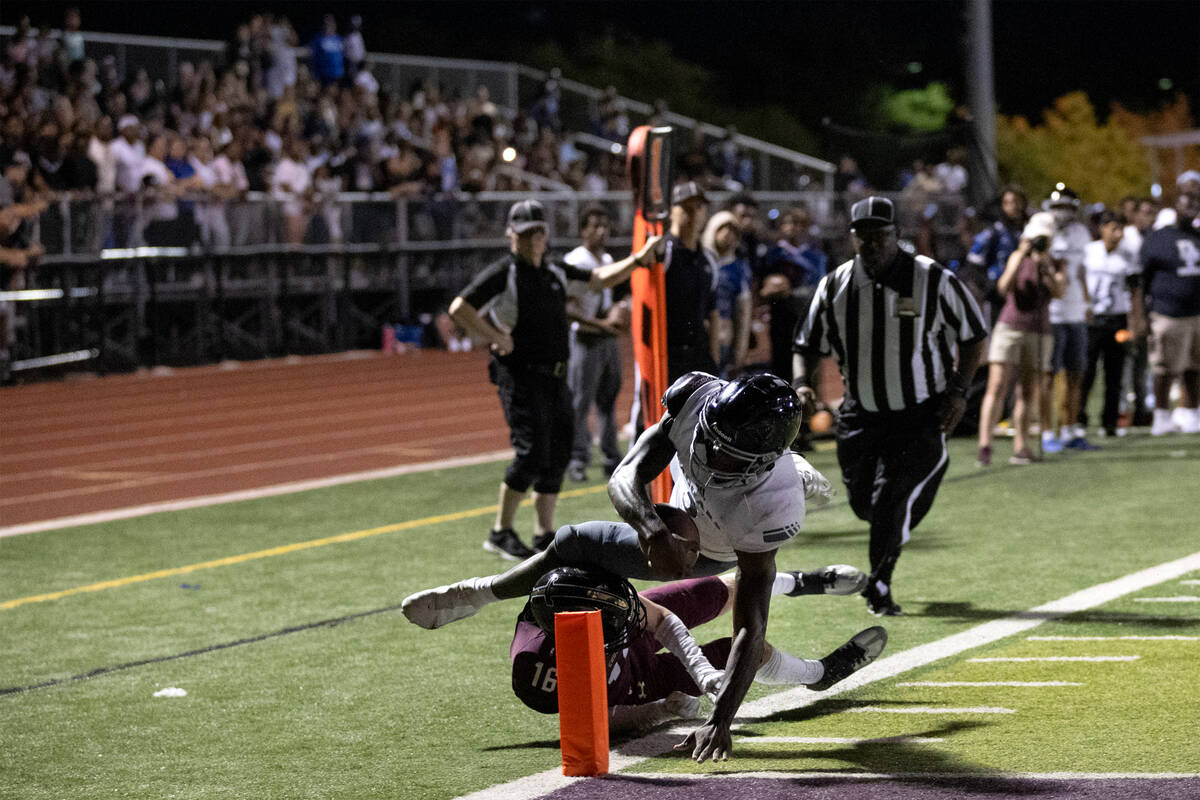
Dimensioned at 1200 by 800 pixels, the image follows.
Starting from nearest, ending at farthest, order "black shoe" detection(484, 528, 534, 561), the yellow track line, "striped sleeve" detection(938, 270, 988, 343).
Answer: "striped sleeve" detection(938, 270, 988, 343)
the yellow track line
"black shoe" detection(484, 528, 534, 561)

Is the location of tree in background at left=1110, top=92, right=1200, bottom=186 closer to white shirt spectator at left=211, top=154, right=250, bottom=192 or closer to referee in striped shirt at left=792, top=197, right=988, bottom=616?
white shirt spectator at left=211, top=154, right=250, bottom=192

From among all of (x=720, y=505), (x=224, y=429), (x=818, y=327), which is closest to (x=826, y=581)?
(x=720, y=505)

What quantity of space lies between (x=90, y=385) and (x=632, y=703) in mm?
15900

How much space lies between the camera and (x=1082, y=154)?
239ft

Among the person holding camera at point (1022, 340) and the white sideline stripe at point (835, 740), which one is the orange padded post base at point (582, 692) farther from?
the person holding camera at point (1022, 340)

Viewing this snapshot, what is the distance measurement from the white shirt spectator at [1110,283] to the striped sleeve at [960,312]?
7578 millimetres

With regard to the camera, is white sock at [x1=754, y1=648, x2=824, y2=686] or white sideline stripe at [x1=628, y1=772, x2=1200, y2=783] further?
white sock at [x1=754, y1=648, x2=824, y2=686]

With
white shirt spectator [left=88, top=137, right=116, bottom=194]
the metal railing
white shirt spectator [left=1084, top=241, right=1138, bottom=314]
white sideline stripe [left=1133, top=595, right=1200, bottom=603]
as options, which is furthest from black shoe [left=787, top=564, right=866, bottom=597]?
the metal railing

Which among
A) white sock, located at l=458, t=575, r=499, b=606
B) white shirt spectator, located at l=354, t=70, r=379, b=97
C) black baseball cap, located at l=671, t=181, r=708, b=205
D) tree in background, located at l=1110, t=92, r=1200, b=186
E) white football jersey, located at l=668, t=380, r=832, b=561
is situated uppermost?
tree in background, located at l=1110, t=92, r=1200, b=186

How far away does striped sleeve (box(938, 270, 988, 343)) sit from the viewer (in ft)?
25.8

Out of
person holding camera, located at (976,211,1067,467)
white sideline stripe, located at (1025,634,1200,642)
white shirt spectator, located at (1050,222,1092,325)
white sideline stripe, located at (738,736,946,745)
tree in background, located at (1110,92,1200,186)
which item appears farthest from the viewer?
tree in background, located at (1110,92,1200,186)

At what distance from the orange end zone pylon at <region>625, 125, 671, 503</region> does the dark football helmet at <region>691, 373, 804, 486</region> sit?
3557 mm

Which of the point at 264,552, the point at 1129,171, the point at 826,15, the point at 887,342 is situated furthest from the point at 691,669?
the point at 826,15

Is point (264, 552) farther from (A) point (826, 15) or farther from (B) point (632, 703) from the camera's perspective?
(A) point (826, 15)
